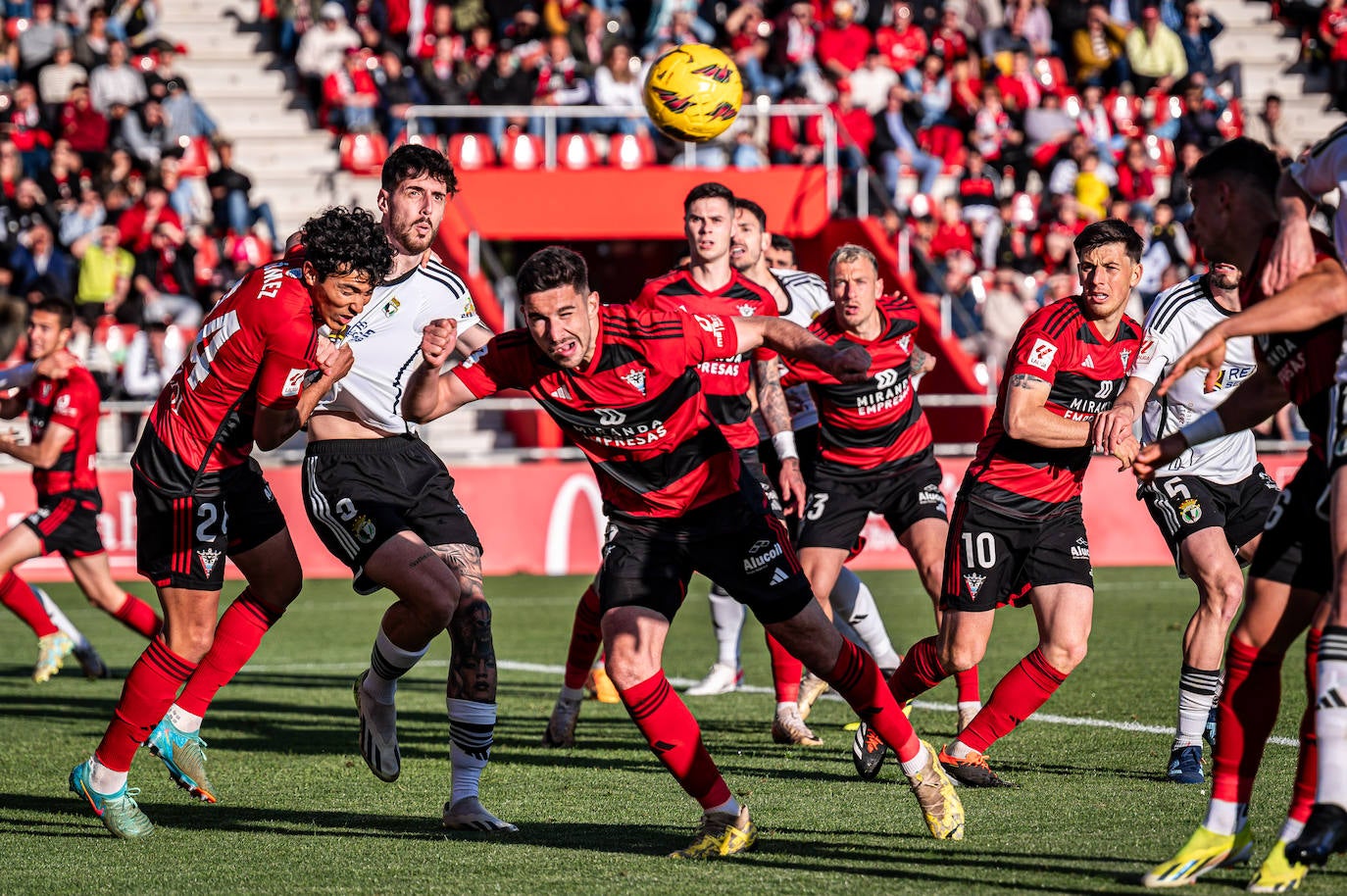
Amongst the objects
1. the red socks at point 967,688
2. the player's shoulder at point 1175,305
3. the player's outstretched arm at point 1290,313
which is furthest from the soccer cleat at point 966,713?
the player's outstretched arm at point 1290,313

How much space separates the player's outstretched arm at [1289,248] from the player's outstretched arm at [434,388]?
272 cm

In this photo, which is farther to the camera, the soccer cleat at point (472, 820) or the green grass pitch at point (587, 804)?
the soccer cleat at point (472, 820)

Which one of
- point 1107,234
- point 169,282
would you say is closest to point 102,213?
point 169,282

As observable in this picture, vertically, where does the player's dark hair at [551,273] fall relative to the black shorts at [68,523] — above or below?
above

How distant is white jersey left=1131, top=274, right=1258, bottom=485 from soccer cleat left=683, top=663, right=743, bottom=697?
3.48 metres

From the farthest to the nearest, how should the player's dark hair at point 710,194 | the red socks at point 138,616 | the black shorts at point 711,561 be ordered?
the red socks at point 138,616
the player's dark hair at point 710,194
the black shorts at point 711,561

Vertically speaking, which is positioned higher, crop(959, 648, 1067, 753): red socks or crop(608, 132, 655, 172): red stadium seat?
crop(608, 132, 655, 172): red stadium seat

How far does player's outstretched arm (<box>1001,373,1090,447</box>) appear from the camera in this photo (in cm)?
710

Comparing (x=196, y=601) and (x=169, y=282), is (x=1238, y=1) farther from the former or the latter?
(x=196, y=601)

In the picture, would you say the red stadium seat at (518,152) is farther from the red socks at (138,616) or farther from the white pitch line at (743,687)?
the red socks at (138,616)

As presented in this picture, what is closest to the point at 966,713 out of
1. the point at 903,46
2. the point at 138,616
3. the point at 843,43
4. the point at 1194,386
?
the point at 1194,386

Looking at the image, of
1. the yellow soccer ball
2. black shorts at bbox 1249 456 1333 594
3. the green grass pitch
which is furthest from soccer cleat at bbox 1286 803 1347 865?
the yellow soccer ball

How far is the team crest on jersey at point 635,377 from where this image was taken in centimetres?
616

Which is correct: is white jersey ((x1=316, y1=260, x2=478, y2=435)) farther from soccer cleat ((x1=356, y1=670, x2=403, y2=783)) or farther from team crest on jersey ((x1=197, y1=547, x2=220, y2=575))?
soccer cleat ((x1=356, y1=670, x2=403, y2=783))
